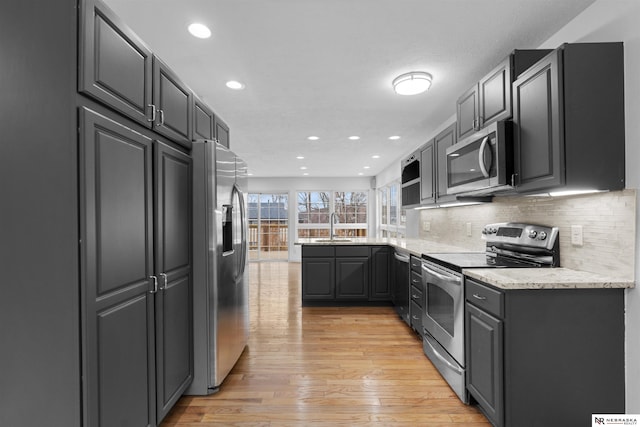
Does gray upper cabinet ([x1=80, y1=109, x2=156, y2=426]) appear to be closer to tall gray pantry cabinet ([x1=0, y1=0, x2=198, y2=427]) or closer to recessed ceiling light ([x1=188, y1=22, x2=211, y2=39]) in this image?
tall gray pantry cabinet ([x1=0, y1=0, x2=198, y2=427])

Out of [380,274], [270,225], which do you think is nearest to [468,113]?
[380,274]

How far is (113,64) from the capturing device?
1.37 metres

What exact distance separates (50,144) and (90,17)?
1.67 ft

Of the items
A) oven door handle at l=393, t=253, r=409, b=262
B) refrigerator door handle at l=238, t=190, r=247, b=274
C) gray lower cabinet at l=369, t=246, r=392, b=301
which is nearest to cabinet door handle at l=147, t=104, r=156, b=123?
refrigerator door handle at l=238, t=190, r=247, b=274

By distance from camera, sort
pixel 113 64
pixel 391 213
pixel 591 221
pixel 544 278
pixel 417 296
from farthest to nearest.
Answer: pixel 391 213 < pixel 417 296 < pixel 591 221 < pixel 544 278 < pixel 113 64

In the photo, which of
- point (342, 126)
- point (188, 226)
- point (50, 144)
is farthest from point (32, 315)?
point (342, 126)

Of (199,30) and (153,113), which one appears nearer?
(153,113)

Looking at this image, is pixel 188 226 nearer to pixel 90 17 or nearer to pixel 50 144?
pixel 50 144

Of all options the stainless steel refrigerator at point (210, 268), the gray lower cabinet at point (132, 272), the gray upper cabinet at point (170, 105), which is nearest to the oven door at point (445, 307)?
the stainless steel refrigerator at point (210, 268)

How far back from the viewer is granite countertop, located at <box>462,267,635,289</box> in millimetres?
1634

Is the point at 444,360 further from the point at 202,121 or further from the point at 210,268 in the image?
the point at 202,121

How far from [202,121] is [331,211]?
23.2 ft

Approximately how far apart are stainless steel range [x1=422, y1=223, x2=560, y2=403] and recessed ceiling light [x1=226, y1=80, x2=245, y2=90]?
227cm

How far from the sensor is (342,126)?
14.1ft
